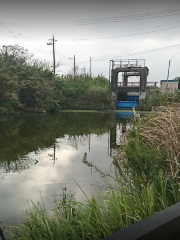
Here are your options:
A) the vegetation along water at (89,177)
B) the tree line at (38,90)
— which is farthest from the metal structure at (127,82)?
the vegetation along water at (89,177)

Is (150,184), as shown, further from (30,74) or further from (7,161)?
(30,74)

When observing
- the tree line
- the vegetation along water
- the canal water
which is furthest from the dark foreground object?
the tree line

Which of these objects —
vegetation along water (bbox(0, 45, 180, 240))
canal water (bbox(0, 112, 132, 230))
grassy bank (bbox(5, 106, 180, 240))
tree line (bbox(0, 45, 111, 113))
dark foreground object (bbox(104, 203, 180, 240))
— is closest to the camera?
dark foreground object (bbox(104, 203, 180, 240))

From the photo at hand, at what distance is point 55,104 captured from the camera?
875 inches

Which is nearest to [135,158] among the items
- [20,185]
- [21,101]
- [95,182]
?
[95,182]

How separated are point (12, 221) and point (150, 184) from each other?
2131 mm

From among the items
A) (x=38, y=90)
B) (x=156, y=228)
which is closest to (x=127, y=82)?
(x=38, y=90)

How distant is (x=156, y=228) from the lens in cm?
99

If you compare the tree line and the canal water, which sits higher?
the tree line

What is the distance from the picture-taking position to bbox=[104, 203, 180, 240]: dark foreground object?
3.12 feet

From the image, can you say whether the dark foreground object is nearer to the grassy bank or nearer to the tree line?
the grassy bank

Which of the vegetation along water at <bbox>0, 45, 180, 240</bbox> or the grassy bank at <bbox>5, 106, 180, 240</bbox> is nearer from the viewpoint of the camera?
the grassy bank at <bbox>5, 106, 180, 240</bbox>

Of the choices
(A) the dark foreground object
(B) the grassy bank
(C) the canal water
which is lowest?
(C) the canal water

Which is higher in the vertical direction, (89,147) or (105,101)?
(105,101)
